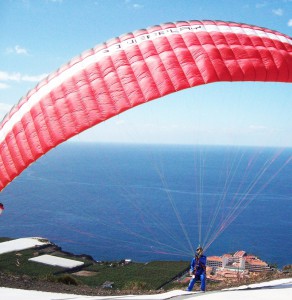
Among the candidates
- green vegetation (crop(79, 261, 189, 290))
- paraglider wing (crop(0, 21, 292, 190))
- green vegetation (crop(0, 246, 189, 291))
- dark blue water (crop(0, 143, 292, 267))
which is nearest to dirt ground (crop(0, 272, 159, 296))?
paraglider wing (crop(0, 21, 292, 190))

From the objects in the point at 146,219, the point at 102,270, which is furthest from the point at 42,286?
the point at 146,219

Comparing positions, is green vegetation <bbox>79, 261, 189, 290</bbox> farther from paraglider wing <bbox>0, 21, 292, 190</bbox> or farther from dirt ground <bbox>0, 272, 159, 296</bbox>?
paraglider wing <bbox>0, 21, 292, 190</bbox>

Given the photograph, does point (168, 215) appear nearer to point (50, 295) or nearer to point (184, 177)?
point (184, 177)

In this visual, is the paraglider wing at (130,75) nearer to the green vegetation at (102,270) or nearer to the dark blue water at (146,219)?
the green vegetation at (102,270)

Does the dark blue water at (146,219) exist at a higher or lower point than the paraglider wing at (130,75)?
lower

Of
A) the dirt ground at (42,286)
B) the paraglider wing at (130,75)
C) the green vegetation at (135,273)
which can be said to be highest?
the paraglider wing at (130,75)

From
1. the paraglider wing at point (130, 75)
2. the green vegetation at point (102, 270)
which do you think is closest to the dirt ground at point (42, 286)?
the paraglider wing at point (130, 75)

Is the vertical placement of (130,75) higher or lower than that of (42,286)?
higher

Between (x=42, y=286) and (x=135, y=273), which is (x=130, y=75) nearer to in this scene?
(x=42, y=286)
